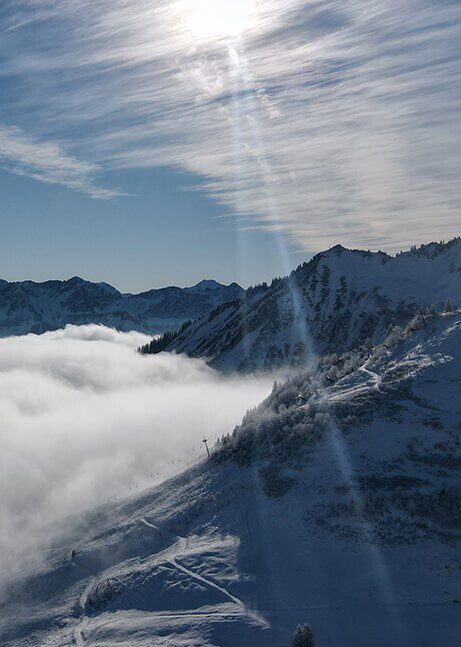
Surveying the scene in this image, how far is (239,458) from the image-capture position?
6053 cm

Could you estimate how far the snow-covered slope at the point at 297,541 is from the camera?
36906mm

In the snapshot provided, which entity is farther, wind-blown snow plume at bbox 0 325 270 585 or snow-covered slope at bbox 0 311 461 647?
wind-blown snow plume at bbox 0 325 270 585

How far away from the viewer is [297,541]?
4500cm

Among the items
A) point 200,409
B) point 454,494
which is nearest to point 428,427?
point 454,494

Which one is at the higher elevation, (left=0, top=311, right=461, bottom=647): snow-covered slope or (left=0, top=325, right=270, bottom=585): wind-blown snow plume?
(left=0, top=325, right=270, bottom=585): wind-blown snow plume

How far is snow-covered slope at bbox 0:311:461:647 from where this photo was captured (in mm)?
36906

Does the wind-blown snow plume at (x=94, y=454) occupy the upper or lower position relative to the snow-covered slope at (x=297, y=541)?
upper

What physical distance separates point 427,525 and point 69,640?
92.1ft

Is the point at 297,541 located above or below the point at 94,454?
below

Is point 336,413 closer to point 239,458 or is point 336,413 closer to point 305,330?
point 239,458

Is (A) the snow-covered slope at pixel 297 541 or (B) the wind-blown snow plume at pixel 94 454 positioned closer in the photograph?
(A) the snow-covered slope at pixel 297 541

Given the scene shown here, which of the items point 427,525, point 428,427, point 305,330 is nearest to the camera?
point 427,525

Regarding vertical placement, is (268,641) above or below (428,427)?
below

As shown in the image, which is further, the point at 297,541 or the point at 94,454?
the point at 94,454
